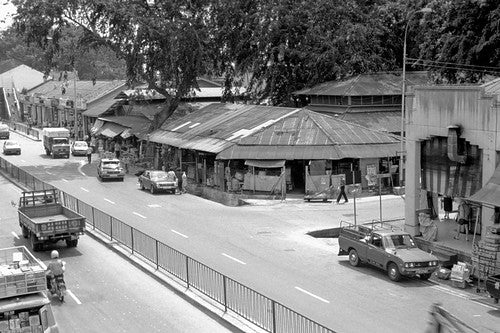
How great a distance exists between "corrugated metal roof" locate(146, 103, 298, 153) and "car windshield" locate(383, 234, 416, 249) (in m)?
21.5

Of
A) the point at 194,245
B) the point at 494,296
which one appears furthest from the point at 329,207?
the point at 494,296

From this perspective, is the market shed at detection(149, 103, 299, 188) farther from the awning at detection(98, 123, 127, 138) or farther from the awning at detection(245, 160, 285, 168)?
the awning at detection(98, 123, 127, 138)

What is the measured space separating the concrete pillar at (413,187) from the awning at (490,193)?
4.44m

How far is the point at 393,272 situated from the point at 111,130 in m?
48.7

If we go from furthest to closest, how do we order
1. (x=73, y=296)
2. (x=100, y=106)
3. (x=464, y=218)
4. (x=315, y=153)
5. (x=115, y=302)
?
(x=100, y=106) → (x=315, y=153) → (x=464, y=218) → (x=73, y=296) → (x=115, y=302)

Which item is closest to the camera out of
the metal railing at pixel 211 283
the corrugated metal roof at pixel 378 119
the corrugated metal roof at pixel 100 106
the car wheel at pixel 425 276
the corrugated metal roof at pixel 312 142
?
the metal railing at pixel 211 283

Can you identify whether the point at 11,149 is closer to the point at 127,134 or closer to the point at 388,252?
the point at 127,134


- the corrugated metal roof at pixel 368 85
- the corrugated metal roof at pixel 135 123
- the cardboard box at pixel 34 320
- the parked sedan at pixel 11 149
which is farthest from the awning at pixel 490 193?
the parked sedan at pixel 11 149

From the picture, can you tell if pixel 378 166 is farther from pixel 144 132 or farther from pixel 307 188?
pixel 144 132

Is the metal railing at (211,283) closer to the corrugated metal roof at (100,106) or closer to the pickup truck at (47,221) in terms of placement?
the pickup truck at (47,221)

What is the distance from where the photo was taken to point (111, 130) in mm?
70125

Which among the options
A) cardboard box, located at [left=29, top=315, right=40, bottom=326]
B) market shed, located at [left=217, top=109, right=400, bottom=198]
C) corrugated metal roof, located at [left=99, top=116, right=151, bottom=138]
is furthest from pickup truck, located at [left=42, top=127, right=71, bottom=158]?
cardboard box, located at [left=29, top=315, right=40, bottom=326]

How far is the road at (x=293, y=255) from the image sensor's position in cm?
2205

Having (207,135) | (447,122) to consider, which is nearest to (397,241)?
(447,122)
